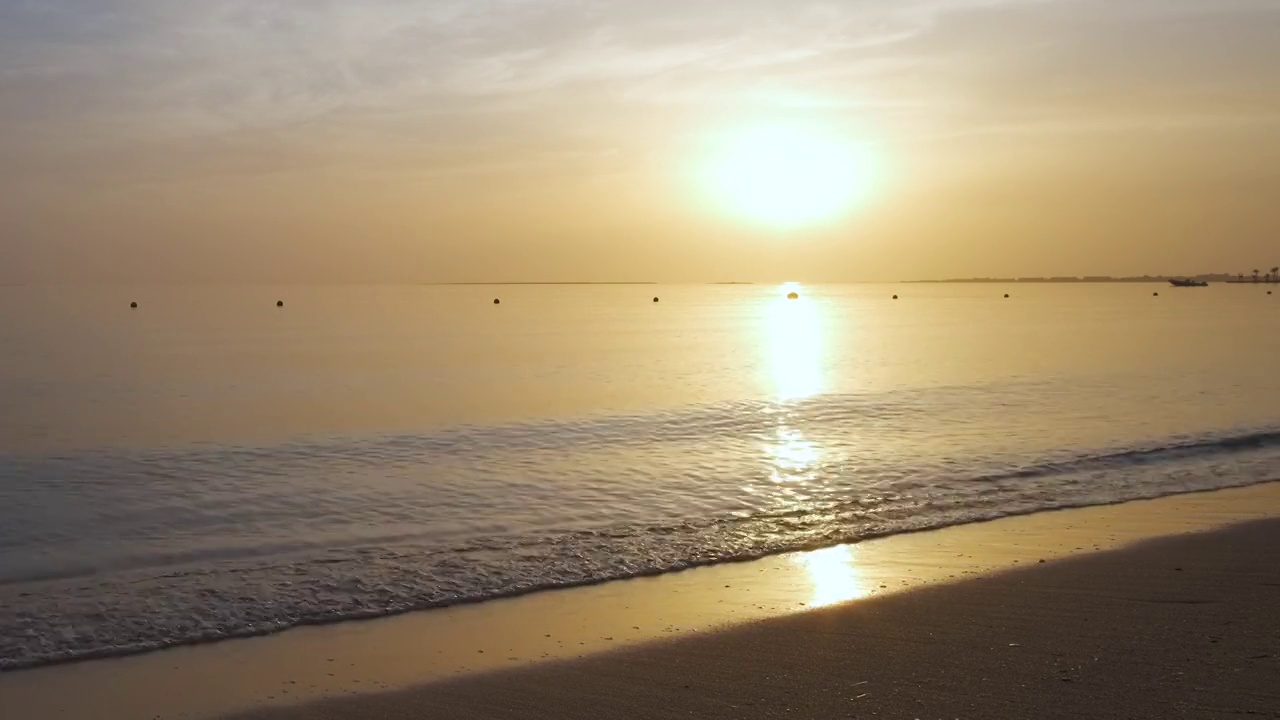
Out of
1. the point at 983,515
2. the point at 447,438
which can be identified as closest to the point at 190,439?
the point at 447,438

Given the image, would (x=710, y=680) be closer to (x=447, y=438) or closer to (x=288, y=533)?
(x=288, y=533)

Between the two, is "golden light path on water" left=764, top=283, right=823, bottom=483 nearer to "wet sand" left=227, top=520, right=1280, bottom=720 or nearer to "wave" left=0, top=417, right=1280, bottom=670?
"wave" left=0, top=417, right=1280, bottom=670

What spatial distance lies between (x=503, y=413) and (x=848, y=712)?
22.0 metres

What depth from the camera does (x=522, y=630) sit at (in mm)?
9477

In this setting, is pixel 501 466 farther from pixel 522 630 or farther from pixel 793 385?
pixel 793 385

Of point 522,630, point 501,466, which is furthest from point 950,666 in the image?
point 501,466

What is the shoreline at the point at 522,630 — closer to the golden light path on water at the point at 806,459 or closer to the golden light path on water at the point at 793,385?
the golden light path on water at the point at 806,459

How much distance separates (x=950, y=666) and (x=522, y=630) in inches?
151

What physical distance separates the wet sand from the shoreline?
0.47 metres

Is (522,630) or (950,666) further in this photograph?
(522,630)

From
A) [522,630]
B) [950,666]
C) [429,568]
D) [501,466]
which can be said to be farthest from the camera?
[501,466]

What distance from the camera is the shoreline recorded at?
7914mm

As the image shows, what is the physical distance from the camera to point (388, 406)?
29.8 meters

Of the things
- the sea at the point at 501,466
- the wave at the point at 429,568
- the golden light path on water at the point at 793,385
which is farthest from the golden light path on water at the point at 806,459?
the wave at the point at 429,568
